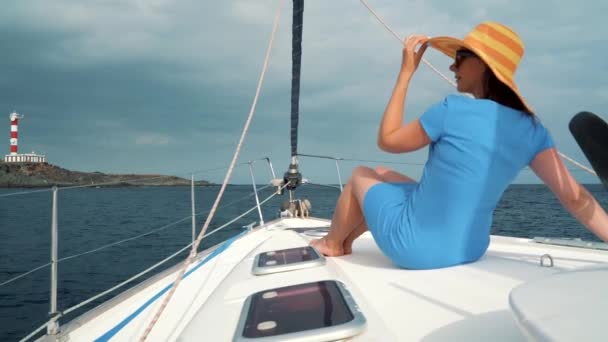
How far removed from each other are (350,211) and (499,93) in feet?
2.25

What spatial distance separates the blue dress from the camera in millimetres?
1196

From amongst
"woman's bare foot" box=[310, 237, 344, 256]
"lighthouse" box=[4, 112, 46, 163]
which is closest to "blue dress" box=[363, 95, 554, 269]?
"woman's bare foot" box=[310, 237, 344, 256]

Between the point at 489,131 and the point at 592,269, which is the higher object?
the point at 489,131

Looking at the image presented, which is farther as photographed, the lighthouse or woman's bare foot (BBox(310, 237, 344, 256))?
the lighthouse

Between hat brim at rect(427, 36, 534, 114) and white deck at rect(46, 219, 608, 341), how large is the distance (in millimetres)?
539

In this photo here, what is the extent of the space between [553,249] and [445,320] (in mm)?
1378

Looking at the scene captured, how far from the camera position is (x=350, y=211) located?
163cm

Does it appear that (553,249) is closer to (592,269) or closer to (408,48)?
(408,48)

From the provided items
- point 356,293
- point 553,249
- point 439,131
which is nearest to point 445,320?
point 356,293

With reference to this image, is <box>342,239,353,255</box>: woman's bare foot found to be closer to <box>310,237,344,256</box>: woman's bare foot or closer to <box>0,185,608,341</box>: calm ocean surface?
<box>310,237,344,256</box>: woman's bare foot

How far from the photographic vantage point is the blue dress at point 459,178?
1196 millimetres

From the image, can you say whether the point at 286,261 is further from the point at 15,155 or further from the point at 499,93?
the point at 15,155

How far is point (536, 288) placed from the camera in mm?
608

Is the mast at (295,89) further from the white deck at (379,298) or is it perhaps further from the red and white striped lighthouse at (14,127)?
the red and white striped lighthouse at (14,127)
